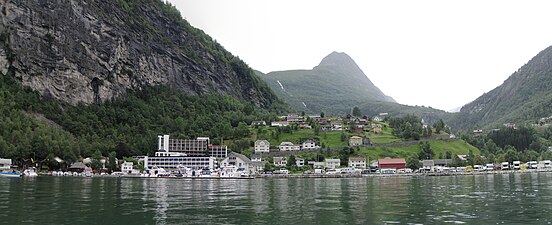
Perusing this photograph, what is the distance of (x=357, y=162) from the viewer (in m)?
135

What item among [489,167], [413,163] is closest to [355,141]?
[413,163]

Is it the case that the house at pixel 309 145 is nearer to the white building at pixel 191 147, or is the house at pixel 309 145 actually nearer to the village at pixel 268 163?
the village at pixel 268 163

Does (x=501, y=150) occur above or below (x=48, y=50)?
below

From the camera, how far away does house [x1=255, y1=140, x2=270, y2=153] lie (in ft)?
488

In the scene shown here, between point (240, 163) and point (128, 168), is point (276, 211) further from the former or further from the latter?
point (128, 168)

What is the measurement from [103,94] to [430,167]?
11452 cm

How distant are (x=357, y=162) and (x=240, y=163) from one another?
31.8 m

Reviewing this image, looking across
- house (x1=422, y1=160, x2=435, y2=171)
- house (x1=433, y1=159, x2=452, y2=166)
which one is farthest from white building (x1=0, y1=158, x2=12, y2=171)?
house (x1=433, y1=159, x2=452, y2=166)

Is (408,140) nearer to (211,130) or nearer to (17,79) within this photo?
(211,130)

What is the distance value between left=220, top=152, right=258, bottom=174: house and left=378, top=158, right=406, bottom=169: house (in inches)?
1322

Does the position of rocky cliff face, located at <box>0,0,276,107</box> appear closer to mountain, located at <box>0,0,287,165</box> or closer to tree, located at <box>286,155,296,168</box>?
mountain, located at <box>0,0,287,165</box>

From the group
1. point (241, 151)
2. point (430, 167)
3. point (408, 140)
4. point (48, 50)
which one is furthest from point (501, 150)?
point (48, 50)

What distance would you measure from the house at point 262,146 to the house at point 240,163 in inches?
633

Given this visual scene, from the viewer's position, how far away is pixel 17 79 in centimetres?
15562
